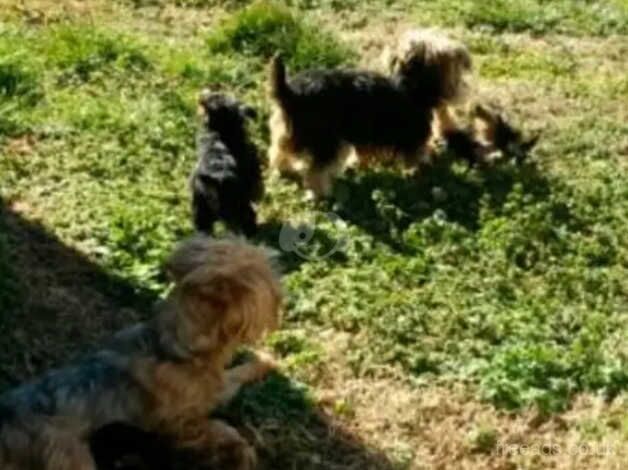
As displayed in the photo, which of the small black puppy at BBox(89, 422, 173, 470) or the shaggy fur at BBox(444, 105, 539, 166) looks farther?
the shaggy fur at BBox(444, 105, 539, 166)

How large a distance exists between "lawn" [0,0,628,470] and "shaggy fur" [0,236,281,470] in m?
0.50

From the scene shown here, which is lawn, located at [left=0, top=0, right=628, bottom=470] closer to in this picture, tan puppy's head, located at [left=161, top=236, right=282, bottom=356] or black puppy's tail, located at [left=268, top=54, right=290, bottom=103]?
black puppy's tail, located at [left=268, top=54, right=290, bottom=103]

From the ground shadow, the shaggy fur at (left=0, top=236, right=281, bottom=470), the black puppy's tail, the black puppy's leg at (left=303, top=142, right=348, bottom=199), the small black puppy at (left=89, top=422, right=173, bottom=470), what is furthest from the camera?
the black puppy's leg at (left=303, top=142, right=348, bottom=199)

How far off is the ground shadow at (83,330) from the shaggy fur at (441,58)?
2645mm

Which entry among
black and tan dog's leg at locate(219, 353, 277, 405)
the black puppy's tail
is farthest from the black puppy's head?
black and tan dog's leg at locate(219, 353, 277, 405)

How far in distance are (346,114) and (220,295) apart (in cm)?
323

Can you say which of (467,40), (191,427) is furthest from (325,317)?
(467,40)

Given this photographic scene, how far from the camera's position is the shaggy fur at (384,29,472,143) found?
836 centimetres

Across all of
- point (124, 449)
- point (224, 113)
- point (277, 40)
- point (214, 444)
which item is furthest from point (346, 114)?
point (124, 449)

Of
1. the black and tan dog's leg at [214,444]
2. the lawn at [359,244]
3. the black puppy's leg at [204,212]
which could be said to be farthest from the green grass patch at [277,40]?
the black and tan dog's leg at [214,444]

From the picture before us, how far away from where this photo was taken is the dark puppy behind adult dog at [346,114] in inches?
319

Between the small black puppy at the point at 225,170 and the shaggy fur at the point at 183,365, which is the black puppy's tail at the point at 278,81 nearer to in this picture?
the small black puppy at the point at 225,170

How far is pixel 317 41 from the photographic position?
984 cm

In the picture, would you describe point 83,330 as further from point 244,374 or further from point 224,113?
point 224,113
